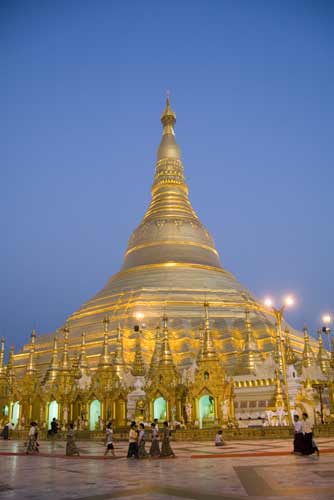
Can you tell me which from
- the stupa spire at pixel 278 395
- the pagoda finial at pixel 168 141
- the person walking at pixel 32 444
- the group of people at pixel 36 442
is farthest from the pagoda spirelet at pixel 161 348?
the person walking at pixel 32 444

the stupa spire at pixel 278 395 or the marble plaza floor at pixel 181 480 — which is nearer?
the marble plaza floor at pixel 181 480

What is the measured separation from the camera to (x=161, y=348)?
30562 millimetres

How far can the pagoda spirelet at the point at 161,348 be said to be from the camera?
2791 cm

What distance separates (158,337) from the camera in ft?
110

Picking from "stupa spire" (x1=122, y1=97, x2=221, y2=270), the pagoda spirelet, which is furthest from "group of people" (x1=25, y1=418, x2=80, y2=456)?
"stupa spire" (x1=122, y1=97, x2=221, y2=270)

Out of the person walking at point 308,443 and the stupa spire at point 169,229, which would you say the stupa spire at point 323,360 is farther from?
the person walking at point 308,443

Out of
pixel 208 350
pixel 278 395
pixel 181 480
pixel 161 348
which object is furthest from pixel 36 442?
pixel 161 348

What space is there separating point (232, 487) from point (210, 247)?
42489 mm

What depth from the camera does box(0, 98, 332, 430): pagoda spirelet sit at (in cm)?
2791

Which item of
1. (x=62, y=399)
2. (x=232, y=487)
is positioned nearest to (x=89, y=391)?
(x=62, y=399)

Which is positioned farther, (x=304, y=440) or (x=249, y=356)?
(x=249, y=356)

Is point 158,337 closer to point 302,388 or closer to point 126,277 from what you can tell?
point 302,388

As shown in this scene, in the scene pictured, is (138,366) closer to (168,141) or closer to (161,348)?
(161,348)

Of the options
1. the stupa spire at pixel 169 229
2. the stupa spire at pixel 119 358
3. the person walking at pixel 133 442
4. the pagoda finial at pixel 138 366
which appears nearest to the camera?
the person walking at pixel 133 442
